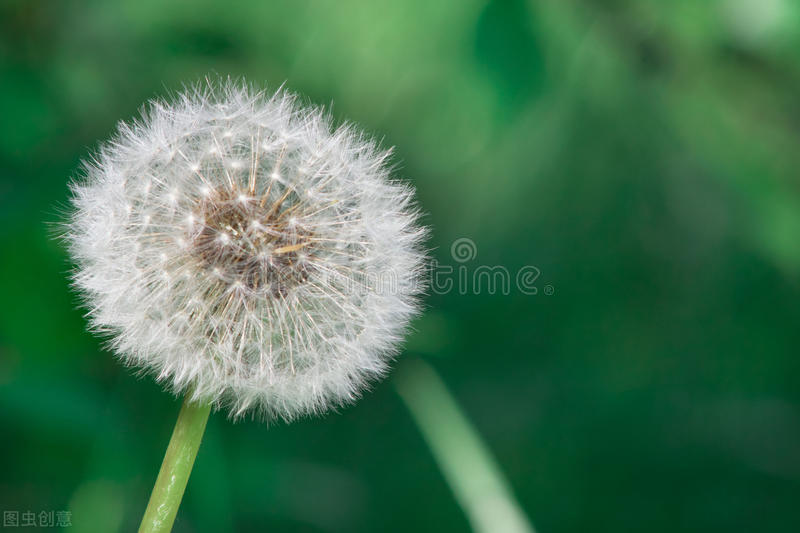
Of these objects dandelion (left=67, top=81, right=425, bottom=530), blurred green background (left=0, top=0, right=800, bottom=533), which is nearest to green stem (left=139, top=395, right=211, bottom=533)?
dandelion (left=67, top=81, right=425, bottom=530)

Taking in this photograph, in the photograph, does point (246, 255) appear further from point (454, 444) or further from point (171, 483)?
point (454, 444)

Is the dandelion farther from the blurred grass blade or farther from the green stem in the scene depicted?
the blurred grass blade

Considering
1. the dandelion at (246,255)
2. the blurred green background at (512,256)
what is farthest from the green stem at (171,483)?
the blurred green background at (512,256)

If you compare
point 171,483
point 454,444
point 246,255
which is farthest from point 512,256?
point 171,483

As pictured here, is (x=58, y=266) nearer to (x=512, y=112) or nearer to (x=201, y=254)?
(x=201, y=254)

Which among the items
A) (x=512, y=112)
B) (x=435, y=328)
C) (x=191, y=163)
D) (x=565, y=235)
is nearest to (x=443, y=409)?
(x=435, y=328)

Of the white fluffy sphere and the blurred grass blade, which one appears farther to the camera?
the blurred grass blade

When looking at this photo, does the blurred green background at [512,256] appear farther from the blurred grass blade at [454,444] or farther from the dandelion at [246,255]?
the dandelion at [246,255]

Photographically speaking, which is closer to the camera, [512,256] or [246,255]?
[246,255]

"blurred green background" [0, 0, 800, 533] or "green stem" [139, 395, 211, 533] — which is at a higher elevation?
"blurred green background" [0, 0, 800, 533]
